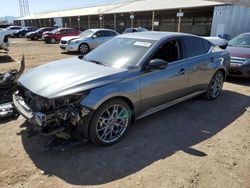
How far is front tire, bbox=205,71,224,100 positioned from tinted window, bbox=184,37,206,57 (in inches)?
33.3

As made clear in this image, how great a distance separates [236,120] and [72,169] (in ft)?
11.0

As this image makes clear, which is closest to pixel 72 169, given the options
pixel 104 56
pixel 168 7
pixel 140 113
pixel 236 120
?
pixel 140 113

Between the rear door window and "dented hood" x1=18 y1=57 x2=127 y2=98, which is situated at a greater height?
the rear door window

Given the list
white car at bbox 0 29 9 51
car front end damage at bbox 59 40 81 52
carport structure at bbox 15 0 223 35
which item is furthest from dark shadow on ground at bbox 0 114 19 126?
carport structure at bbox 15 0 223 35

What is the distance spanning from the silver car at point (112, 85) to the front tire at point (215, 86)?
1.87 ft

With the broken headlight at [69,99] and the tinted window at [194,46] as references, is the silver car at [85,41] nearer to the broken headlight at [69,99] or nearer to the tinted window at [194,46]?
the tinted window at [194,46]

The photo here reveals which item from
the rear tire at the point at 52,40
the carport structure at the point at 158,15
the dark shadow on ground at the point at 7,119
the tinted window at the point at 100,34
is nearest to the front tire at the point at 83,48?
the tinted window at the point at 100,34

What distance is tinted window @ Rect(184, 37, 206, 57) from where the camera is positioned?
16.1 feet

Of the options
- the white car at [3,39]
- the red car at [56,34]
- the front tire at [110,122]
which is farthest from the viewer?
the red car at [56,34]

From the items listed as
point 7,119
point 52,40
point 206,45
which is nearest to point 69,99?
point 7,119

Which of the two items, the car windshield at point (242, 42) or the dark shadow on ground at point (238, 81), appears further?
the car windshield at point (242, 42)

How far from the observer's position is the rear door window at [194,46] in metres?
4.90

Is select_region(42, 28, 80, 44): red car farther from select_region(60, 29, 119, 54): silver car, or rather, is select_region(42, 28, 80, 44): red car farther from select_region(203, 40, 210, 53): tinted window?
select_region(203, 40, 210, 53): tinted window

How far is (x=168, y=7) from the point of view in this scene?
27.1 metres
